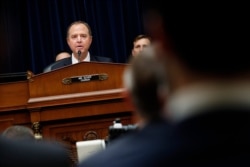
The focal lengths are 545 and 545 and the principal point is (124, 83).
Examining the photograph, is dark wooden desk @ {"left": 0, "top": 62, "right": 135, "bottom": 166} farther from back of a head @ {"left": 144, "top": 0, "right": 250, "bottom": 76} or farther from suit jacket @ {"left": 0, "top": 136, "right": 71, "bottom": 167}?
back of a head @ {"left": 144, "top": 0, "right": 250, "bottom": 76}

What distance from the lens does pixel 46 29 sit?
6.54m

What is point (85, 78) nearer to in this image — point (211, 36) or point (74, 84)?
point (74, 84)

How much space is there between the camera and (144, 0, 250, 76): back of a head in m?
0.73

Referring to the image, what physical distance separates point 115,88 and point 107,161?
2866mm

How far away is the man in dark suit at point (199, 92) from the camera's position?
2.23ft

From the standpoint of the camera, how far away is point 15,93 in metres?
3.64

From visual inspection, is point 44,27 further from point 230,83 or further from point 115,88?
point 230,83

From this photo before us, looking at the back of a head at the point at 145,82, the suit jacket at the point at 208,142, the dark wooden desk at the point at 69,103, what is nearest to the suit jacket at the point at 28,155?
the back of a head at the point at 145,82

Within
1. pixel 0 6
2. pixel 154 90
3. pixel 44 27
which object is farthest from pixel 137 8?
pixel 154 90

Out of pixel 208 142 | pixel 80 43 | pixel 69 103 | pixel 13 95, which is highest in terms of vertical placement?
pixel 80 43

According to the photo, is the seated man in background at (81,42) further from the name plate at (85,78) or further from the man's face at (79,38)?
the name plate at (85,78)

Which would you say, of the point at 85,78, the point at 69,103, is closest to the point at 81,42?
the point at 85,78

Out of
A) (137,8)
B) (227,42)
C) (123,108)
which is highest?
(137,8)

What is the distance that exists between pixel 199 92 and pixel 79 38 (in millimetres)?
4029
